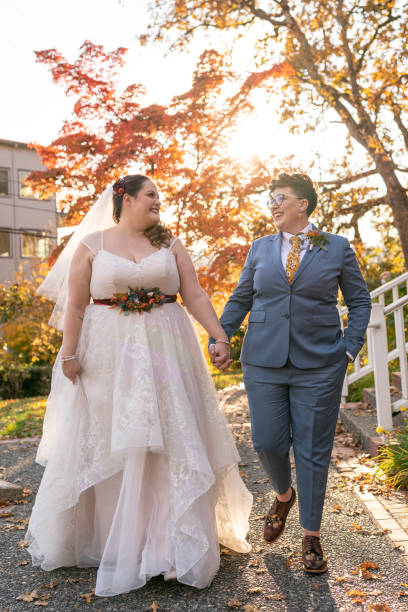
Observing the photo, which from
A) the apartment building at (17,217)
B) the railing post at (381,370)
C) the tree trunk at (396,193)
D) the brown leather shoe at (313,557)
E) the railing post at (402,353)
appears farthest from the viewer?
the apartment building at (17,217)

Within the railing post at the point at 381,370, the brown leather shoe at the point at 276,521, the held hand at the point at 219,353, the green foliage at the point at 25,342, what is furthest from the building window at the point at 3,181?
the brown leather shoe at the point at 276,521

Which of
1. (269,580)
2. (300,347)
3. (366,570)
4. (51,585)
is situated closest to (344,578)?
(366,570)

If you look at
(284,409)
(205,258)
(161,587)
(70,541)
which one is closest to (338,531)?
(284,409)

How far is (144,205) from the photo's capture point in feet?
11.7

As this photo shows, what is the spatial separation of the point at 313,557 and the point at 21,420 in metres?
7.44

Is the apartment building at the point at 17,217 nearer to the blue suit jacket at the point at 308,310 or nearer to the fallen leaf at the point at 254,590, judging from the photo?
the blue suit jacket at the point at 308,310

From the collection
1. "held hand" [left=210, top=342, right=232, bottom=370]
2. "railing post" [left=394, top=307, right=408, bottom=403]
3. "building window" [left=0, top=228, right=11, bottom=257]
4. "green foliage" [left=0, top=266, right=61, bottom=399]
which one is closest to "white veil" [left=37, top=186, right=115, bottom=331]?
"held hand" [left=210, top=342, right=232, bottom=370]

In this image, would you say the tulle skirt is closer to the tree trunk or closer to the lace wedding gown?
the lace wedding gown

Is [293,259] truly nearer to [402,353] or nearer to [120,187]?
[120,187]

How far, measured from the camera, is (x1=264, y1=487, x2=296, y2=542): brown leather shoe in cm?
364

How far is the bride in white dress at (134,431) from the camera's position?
125 inches

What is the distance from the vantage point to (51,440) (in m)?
3.61

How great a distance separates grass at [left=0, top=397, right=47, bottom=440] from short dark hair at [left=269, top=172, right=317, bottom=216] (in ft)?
20.2

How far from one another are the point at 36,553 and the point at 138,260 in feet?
5.78
